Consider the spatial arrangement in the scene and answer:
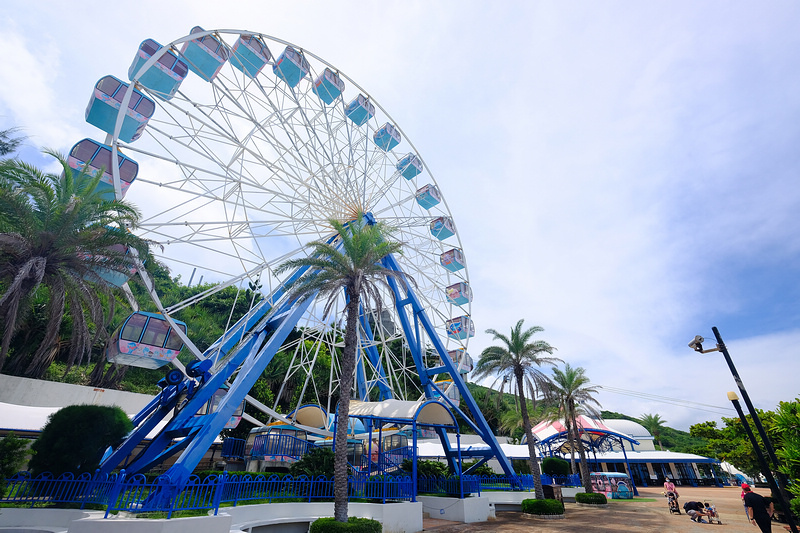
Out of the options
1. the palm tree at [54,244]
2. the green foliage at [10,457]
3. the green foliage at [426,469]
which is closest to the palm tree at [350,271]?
the palm tree at [54,244]

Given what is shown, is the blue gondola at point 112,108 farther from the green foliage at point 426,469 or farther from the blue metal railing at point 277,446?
the green foliage at point 426,469

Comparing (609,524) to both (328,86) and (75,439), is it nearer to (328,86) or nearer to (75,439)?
(75,439)

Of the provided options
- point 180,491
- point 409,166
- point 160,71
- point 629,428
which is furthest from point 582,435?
point 160,71

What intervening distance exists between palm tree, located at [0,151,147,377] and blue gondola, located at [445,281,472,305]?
61.6 feet

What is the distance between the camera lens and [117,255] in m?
11.6

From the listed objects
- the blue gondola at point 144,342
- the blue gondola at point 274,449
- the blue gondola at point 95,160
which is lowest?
the blue gondola at point 274,449

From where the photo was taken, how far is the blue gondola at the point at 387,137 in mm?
26395

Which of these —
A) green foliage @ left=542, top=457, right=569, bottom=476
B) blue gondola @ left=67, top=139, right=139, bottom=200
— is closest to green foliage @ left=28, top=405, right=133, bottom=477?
blue gondola @ left=67, top=139, right=139, bottom=200

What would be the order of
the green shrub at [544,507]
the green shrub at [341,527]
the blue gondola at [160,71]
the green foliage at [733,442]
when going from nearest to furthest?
the green shrub at [341,527], the blue gondola at [160,71], the green shrub at [544,507], the green foliage at [733,442]

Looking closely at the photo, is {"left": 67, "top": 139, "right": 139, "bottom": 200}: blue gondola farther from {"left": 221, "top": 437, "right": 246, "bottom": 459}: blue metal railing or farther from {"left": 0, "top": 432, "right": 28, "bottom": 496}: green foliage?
{"left": 221, "top": 437, "right": 246, "bottom": 459}: blue metal railing

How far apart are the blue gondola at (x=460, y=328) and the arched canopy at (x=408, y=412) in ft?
25.7

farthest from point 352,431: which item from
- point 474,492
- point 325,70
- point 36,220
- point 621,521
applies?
point 325,70

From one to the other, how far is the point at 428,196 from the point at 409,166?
7.73 ft

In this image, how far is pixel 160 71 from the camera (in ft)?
57.4
